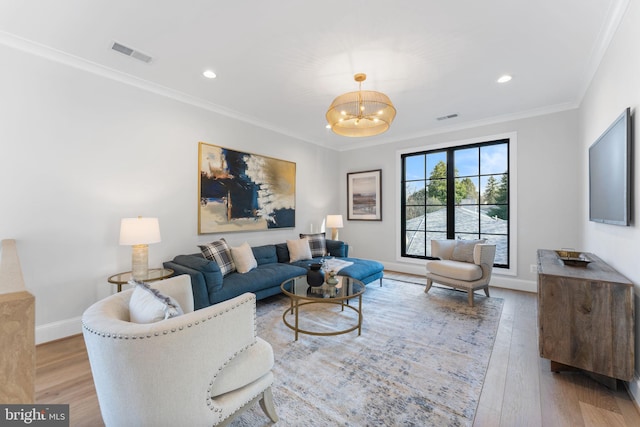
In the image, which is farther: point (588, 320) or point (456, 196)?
point (456, 196)

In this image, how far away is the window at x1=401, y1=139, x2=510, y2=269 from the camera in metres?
4.45

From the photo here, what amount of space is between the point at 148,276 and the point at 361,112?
9.04 feet

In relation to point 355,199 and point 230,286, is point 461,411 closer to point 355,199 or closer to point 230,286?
point 230,286

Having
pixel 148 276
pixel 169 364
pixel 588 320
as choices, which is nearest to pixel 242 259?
pixel 148 276

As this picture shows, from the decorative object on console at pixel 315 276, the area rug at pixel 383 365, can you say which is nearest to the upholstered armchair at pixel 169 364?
the area rug at pixel 383 365

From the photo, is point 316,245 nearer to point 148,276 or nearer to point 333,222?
point 333,222

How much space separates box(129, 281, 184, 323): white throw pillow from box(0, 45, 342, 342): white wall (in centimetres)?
182

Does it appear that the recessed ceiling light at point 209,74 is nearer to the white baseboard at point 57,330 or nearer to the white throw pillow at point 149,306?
the white throw pillow at point 149,306

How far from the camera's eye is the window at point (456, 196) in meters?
4.45

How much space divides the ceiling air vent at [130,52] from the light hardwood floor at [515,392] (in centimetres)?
275

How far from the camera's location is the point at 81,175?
8.96 ft

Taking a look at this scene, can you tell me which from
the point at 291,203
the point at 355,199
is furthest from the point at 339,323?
the point at 355,199

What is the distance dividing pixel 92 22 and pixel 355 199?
4.80 meters

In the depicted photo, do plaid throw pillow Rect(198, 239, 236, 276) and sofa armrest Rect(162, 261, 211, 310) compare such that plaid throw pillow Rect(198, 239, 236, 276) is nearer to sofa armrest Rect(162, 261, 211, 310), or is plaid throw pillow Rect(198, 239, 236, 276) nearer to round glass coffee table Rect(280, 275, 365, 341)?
sofa armrest Rect(162, 261, 211, 310)
